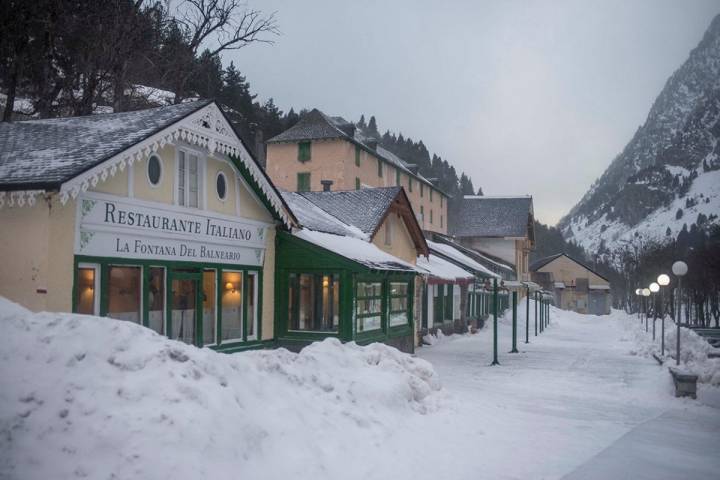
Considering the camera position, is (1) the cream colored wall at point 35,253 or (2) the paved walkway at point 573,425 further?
(1) the cream colored wall at point 35,253

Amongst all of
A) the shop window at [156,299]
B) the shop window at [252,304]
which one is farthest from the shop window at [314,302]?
the shop window at [156,299]

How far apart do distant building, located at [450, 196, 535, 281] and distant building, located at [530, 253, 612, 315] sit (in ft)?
45.4

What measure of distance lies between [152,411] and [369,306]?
39.4 feet

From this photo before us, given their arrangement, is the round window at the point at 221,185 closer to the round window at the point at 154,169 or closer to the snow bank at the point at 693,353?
the round window at the point at 154,169

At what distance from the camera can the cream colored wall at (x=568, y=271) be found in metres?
74.1

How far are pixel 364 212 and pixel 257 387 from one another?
46.8ft

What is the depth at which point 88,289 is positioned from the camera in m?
10.3

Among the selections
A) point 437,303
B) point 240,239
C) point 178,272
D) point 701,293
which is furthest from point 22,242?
point 701,293

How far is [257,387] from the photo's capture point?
7312 mm

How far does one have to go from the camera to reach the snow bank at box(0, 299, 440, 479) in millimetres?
5195

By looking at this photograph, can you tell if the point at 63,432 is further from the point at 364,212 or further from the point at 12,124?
the point at 364,212

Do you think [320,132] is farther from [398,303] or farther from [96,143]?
[96,143]

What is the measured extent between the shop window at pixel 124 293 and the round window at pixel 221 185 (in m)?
2.70

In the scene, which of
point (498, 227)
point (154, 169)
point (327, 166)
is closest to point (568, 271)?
point (498, 227)
